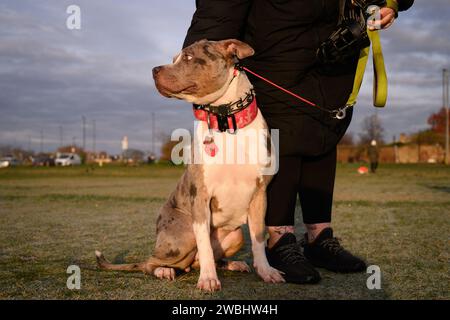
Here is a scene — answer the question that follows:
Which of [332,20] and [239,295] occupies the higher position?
[332,20]

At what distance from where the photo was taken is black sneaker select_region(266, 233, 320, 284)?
3350 mm

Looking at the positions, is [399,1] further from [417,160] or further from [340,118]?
[417,160]

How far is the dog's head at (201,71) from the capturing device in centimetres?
358

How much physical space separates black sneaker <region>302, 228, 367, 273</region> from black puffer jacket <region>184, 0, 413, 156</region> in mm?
732

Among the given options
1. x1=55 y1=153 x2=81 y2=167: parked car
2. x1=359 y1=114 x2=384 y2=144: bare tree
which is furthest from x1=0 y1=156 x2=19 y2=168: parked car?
x1=359 y1=114 x2=384 y2=144: bare tree

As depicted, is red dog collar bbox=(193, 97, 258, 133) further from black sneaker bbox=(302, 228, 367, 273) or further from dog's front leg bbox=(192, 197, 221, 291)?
black sneaker bbox=(302, 228, 367, 273)

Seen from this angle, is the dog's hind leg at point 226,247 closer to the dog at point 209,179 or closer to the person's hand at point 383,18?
the dog at point 209,179

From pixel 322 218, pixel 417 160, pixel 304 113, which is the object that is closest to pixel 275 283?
pixel 322 218

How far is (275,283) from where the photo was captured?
11.2 feet

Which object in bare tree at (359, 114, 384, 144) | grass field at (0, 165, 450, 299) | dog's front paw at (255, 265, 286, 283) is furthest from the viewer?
bare tree at (359, 114, 384, 144)

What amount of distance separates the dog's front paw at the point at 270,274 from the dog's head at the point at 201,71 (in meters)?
1.30

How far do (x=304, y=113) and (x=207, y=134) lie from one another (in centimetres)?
91

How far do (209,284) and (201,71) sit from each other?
1.54m

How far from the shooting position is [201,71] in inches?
143
